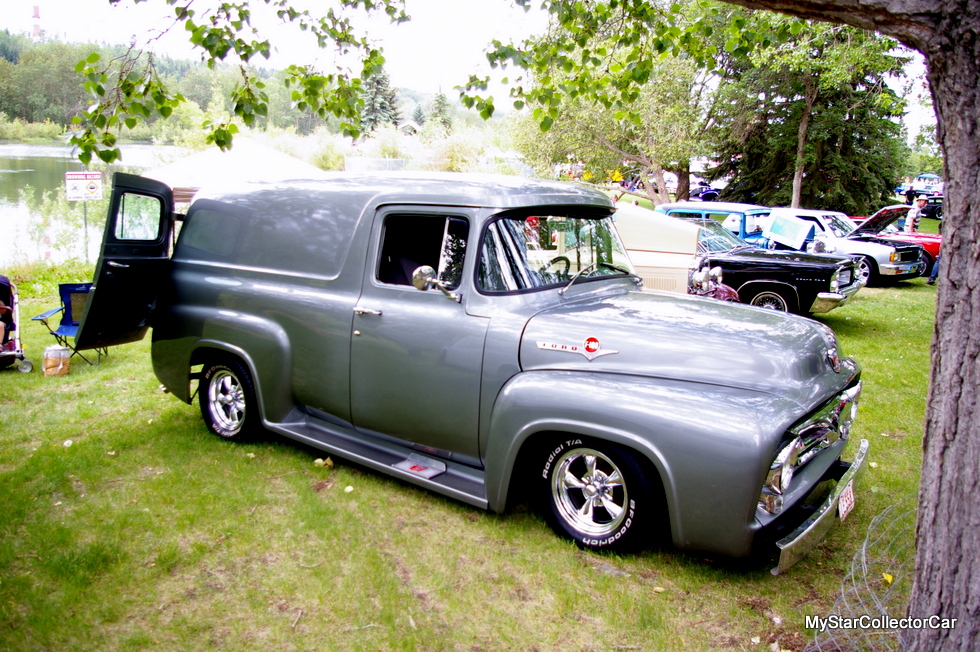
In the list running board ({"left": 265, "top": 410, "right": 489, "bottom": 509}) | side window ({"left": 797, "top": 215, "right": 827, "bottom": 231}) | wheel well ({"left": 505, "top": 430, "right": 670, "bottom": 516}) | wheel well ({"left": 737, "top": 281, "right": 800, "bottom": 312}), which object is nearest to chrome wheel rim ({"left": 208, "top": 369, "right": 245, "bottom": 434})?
running board ({"left": 265, "top": 410, "right": 489, "bottom": 509})

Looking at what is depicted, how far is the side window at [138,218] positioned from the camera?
520 cm

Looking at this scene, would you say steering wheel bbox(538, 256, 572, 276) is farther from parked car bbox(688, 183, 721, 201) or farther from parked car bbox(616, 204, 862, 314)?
parked car bbox(688, 183, 721, 201)

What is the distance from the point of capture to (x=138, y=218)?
5324 mm

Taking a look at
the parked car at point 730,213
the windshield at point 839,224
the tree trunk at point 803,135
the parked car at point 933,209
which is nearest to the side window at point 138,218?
the parked car at point 730,213

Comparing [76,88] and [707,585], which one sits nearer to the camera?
[707,585]

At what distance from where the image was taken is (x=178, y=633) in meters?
3.14

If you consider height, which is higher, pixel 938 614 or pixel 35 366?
pixel 938 614

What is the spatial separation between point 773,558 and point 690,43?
5245mm

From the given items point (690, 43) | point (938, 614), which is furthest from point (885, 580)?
point (690, 43)

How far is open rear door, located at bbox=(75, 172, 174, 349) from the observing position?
16.7ft

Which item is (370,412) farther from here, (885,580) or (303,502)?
(885,580)

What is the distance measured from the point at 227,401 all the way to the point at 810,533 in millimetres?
4528

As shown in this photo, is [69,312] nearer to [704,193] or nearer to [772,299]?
[772,299]

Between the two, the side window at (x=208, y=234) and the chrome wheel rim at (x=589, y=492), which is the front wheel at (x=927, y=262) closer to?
the chrome wheel rim at (x=589, y=492)
